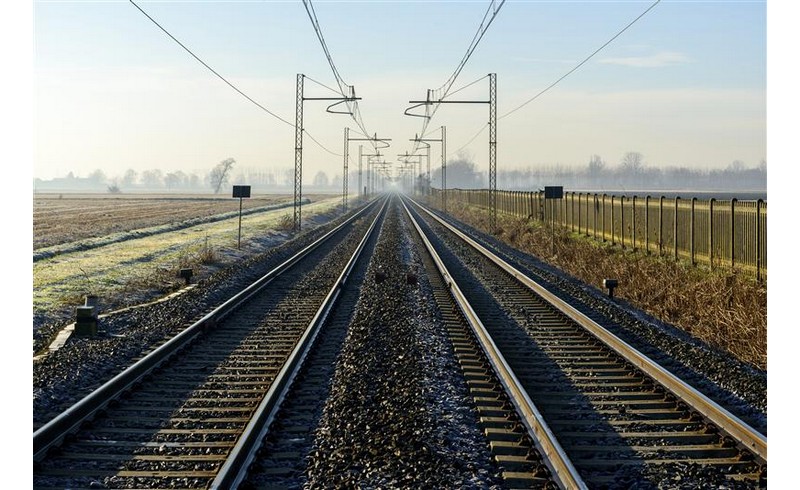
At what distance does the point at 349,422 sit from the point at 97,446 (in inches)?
97.6

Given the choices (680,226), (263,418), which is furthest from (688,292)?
(263,418)

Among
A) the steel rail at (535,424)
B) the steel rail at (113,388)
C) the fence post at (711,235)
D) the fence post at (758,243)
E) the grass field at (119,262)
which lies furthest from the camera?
the fence post at (711,235)

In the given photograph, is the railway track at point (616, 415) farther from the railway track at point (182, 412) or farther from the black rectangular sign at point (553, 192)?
the black rectangular sign at point (553, 192)

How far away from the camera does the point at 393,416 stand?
7891 millimetres

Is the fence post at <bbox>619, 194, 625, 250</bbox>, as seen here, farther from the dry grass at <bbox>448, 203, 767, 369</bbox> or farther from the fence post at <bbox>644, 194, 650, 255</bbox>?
the fence post at <bbox>644, 194, 650, 255</bbox>

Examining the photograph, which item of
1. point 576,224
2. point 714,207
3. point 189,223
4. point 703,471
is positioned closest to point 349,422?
point 703,471

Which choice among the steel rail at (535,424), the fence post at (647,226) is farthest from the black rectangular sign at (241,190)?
the steel rail at (535,424)

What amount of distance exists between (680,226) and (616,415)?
14.9m

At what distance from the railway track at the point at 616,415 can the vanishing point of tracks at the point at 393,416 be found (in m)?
0.02

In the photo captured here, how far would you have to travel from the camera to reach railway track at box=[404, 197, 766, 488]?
652cm

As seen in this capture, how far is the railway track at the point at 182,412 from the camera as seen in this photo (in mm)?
6523

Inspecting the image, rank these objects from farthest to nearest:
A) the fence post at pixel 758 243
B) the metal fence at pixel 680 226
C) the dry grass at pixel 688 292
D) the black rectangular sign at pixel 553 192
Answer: the black rectangular sign at pixel 553 192 → the metal fence at pixel 680 226 → the fence post at pixel 758 243 → the dry grass at pixel 688 292

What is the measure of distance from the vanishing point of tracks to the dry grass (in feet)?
7.80

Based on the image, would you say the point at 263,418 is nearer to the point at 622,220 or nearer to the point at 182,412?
the point at 182,412
